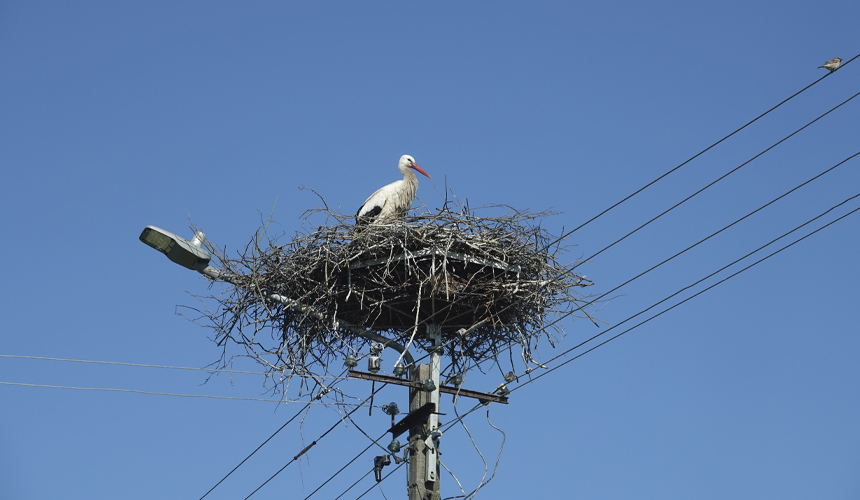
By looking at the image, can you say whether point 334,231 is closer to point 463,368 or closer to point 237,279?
point 237,279

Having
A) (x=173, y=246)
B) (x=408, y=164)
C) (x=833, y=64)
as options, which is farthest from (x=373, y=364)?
(x=408, y=164)

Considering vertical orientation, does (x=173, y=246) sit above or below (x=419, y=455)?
above

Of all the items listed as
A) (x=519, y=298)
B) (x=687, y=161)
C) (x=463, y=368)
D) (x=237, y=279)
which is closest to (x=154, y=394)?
(x=237, y=279)

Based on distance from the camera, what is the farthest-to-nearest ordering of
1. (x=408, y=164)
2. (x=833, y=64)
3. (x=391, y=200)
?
(x=408, y=164) → (x=391, y=200) → (x=833, y=64)

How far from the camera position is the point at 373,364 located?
26.2ft

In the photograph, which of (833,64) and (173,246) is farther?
(173,246)

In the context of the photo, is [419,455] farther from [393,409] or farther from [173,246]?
[173,246]

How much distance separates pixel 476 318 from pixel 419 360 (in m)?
1.16

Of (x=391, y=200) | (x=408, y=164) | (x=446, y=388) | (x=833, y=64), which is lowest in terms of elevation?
(x=446, y=388)

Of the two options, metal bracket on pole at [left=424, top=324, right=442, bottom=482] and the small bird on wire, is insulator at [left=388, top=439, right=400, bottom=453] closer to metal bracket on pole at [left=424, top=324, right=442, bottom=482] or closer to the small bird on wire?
metal bracket on pole at [left=424, top=324, right=442, bottom=482]

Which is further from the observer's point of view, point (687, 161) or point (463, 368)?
point (463, 368)

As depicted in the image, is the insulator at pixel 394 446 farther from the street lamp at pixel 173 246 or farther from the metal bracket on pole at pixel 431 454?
the street lamp at pixel 173 246

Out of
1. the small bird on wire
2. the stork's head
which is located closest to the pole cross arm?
the small bird on wire

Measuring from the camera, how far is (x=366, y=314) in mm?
9570
